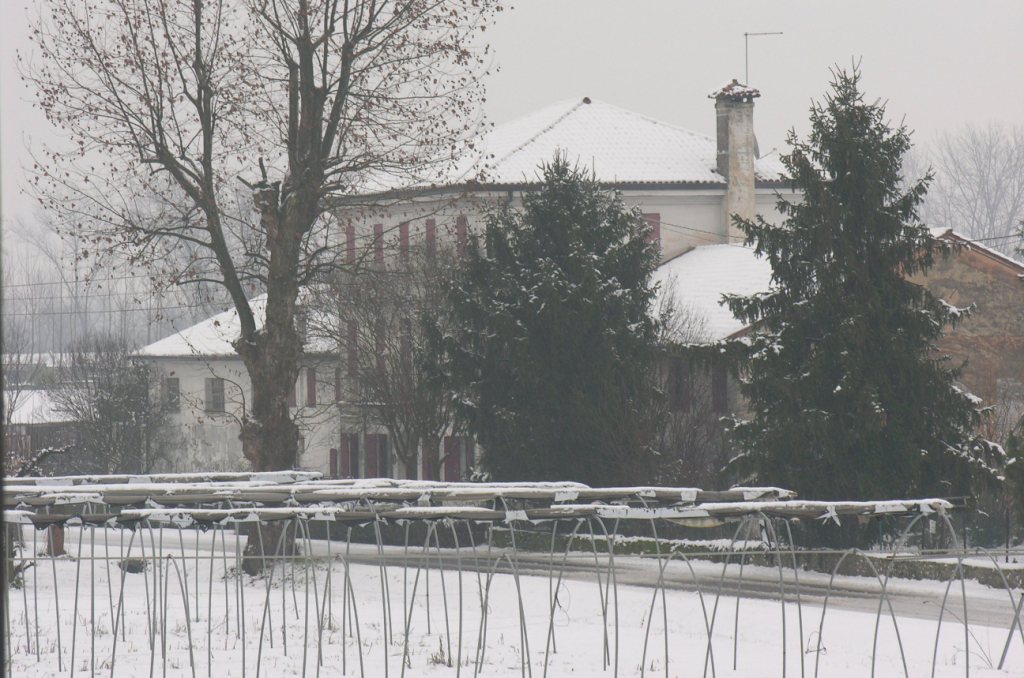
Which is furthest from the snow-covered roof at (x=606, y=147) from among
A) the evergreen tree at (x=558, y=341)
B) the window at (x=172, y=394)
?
the window at (x=172, y=394)

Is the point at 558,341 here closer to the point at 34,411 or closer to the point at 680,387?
the point at 680,387

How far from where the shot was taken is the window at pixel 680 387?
2872 centimetres

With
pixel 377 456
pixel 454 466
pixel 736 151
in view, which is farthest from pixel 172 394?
pixel 736 151

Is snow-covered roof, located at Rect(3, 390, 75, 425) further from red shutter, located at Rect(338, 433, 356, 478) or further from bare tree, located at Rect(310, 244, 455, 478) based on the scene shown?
bare tree, located at Rect(310, 244, 455, 478)

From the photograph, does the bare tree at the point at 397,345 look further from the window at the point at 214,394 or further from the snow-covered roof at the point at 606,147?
the window at the point at 214,394

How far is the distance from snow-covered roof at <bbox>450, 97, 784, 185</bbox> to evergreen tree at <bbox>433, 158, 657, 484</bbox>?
11810mm

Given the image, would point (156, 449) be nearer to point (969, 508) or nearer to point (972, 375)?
point (972, 375)

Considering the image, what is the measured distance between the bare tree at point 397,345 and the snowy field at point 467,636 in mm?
11952

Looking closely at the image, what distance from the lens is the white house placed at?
3916 centimetres

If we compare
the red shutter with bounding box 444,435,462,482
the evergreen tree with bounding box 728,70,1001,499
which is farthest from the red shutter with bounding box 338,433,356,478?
the evergreen tree with bounding box 728,70,1001,499

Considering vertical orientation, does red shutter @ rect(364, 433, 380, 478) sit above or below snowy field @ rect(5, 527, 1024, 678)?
above

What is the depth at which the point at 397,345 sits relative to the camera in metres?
34.1

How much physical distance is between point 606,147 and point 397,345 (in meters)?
14.5

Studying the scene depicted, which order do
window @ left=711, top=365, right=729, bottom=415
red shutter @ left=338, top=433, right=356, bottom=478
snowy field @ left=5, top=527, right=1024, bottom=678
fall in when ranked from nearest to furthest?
snowy field @ left=5, top=527, right=1024, bottom=678
window @ left=711, top=365, right=729, bottom=415
red shutter @ left=338, top=433, right=356, bottom=478
